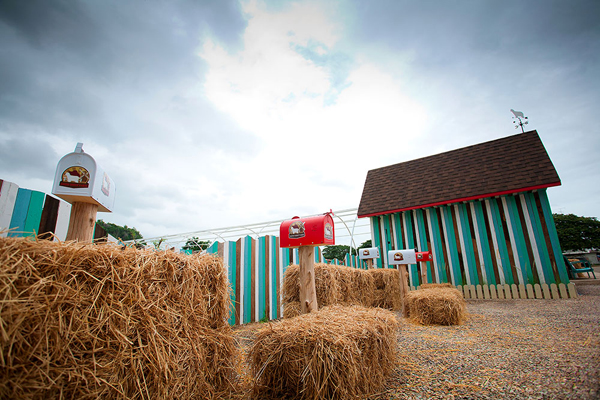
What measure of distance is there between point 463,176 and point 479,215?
165 centimetres

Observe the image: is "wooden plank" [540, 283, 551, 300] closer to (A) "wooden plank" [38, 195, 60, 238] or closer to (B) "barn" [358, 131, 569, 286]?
(B) "barn" [358, 131, 569, 286]

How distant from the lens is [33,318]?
100 centimetres

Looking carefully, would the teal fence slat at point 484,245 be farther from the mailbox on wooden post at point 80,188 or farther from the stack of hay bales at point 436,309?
the mailbox on wooden post at point 80,188

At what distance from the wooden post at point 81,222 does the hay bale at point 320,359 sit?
4.61 ft

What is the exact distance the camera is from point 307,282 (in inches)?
108

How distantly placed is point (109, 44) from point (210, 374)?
5.67 metres

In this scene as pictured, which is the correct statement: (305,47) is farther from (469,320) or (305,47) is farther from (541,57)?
(469,320)

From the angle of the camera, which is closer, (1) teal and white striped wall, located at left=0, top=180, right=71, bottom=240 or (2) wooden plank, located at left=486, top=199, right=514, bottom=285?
(1) teal and white striped wall, located at left=0, top=180, right=71, bottom=240

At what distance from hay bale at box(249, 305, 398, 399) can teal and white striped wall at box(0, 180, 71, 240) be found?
216 centimetres

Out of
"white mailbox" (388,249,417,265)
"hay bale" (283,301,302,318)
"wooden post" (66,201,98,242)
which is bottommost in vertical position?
"hay bale" (283,301,302,318)

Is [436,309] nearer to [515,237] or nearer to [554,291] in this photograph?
[554,291]

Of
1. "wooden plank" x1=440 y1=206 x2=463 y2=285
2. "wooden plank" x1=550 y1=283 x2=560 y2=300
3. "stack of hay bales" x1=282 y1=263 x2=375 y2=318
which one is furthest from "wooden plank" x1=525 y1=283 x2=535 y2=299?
"stack of hay bales" x1=282 y1=263 x2=375 y2=318

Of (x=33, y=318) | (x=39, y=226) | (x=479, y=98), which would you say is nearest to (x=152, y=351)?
(x=33, y=318)

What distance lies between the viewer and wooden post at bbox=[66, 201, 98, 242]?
1.62 meters
